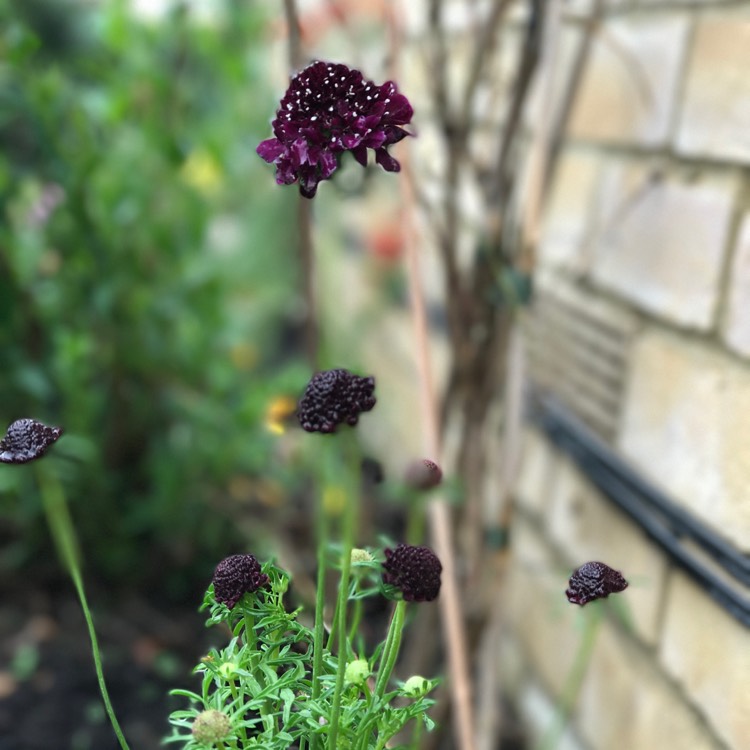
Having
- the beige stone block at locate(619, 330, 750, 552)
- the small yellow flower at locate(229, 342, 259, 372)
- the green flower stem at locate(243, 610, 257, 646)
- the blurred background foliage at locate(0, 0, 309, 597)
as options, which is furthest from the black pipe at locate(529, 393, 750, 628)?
the small yellow flower at locate(229, 342, 259, 372)

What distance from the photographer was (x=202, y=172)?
2479 millimetres

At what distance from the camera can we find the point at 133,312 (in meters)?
1.75

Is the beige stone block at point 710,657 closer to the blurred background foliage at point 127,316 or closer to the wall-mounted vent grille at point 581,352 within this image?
the wall-mounted vent grille at point 581,352

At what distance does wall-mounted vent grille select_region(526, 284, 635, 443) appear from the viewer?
1346mm

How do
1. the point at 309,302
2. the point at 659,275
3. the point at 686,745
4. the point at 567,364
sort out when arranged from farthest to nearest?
the point at 567,364 < the point at 309,302 < the point at 659,275 < the point at 686,745

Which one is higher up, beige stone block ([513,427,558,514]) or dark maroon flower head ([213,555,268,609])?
dark maroon flower head ([213,555,268,609])

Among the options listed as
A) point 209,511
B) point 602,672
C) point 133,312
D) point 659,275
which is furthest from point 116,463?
point 659,275

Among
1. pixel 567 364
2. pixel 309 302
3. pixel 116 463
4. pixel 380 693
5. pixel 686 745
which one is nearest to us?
pixel 380 693

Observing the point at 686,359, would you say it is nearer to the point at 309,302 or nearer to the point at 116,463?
the point at 309,302

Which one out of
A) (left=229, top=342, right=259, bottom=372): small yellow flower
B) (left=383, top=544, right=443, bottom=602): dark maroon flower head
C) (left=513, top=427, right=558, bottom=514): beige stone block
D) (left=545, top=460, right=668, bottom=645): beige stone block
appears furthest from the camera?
(left=229, top=342, right=259, bottom=372): small yellow flower

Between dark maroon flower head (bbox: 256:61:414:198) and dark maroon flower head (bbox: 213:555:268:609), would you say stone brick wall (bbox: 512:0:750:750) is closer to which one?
dark maroon flower head (bbox: 213:555:268:609)

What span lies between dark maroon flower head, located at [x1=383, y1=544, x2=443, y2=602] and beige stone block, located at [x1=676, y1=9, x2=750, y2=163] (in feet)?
2.10

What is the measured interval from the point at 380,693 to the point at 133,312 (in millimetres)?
1205

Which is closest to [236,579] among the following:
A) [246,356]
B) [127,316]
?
[127,316]
